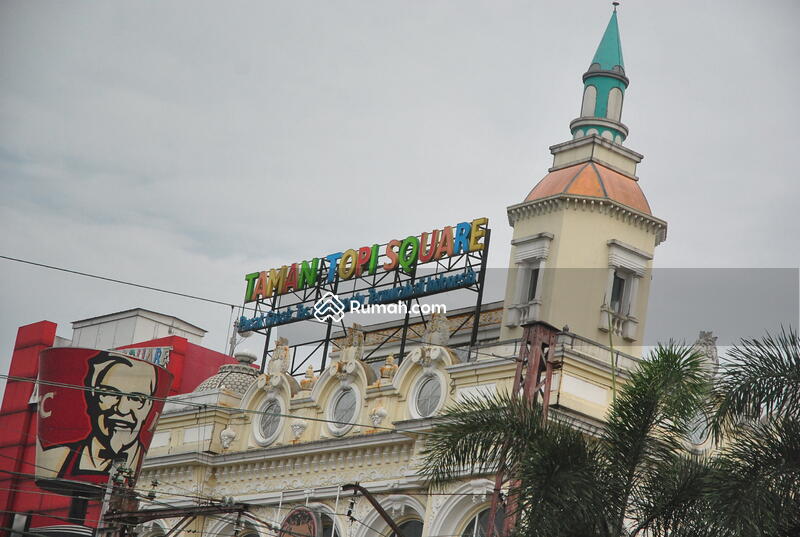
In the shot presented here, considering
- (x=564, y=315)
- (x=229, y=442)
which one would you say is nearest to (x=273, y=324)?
(x=229, y=442)

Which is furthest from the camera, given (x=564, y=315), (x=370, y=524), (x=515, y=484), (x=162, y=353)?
(x=162, y=353)

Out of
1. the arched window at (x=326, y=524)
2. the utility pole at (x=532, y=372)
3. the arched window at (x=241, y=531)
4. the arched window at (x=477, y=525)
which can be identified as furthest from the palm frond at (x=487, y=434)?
the arched window at (x=241, y=531)

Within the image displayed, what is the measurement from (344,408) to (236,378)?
21.8 ft

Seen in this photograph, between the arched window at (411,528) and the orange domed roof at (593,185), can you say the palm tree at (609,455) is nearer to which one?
the arched window at (411,528)

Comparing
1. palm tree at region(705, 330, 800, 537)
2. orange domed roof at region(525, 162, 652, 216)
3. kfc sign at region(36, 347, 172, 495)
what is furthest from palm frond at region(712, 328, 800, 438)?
kfc sign at region(36, 347, 172, 495)

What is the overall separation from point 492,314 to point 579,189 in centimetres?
573

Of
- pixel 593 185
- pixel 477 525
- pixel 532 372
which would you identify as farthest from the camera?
pixel 593 185

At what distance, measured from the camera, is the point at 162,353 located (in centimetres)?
5662

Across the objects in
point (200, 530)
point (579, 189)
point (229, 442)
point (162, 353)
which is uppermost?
point (579, 189)

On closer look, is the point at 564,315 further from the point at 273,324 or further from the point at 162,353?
the point at 162,353

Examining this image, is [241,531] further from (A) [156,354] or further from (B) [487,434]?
(B) [487,434]

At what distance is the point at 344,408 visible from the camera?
42844mm

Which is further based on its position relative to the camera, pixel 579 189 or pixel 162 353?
pixel 162 353

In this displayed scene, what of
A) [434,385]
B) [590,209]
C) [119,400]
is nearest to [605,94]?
[590,209]
